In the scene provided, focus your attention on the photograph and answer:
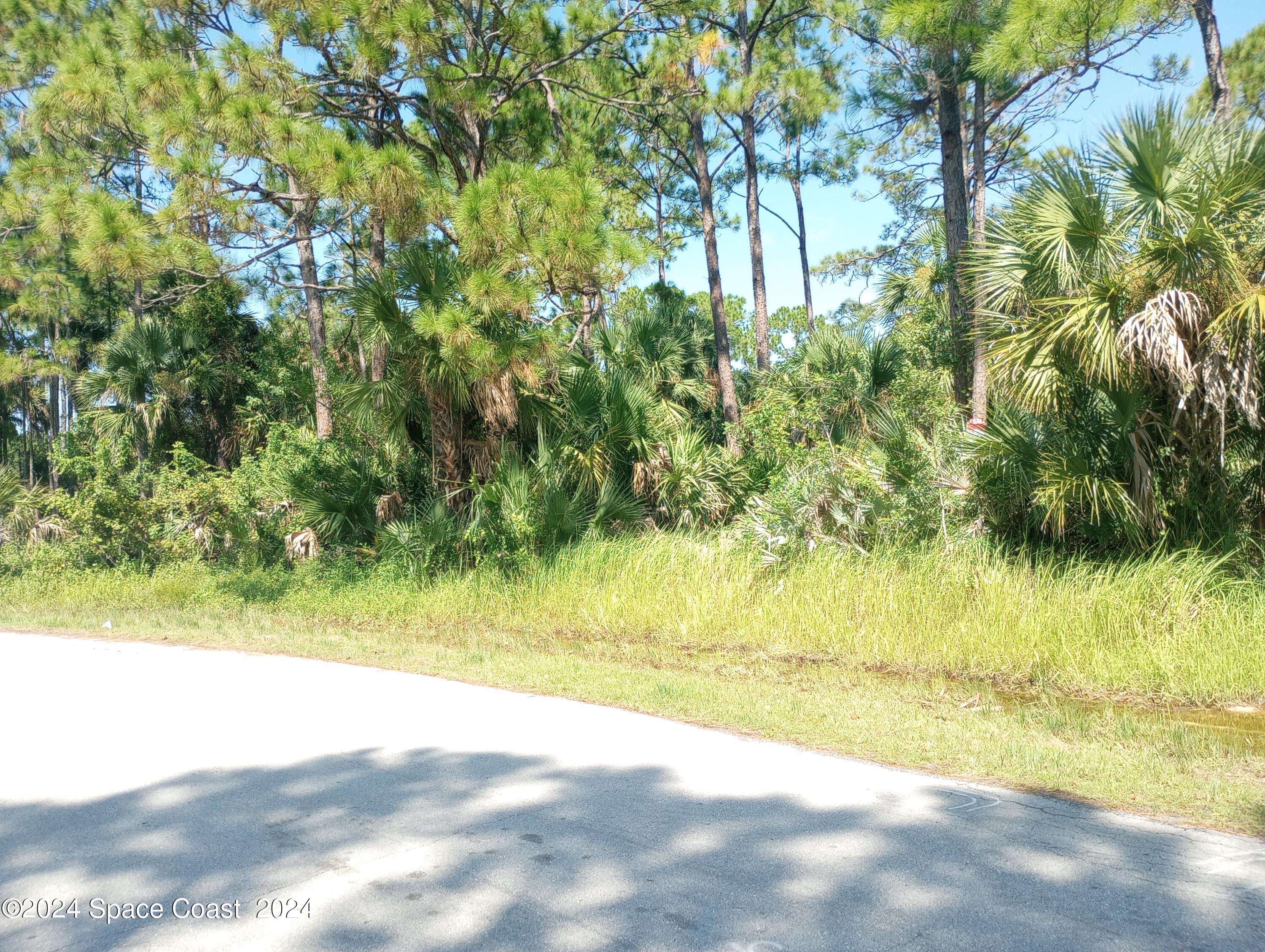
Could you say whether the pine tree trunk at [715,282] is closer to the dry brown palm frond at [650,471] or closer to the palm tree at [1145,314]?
the dry brown palm frond at [650,471]

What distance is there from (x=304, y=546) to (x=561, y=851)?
13.1 metres

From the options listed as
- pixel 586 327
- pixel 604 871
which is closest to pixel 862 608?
pixel 604 871

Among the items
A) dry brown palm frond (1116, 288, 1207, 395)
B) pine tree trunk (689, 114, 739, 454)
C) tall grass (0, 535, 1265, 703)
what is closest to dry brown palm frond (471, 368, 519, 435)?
tall grass (0, 535, 1265, 703)

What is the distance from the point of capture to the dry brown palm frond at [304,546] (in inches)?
638

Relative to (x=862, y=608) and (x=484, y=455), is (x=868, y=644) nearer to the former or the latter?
(x=862, y=608)

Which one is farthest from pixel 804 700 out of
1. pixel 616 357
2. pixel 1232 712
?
pixel 616 357

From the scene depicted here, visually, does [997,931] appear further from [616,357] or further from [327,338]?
[327,338]

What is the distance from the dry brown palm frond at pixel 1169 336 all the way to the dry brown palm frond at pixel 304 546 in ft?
40.9

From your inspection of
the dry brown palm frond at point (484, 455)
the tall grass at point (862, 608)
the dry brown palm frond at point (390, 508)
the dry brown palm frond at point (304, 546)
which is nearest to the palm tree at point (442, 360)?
the dry brown palm frond at point (484, 455)

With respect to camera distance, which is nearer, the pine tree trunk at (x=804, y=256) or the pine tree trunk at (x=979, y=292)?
the pine tree trunk at (x=979, y=292)

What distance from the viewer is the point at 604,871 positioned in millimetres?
4121

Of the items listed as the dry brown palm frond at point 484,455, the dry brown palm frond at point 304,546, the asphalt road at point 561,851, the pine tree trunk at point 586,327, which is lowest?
the asphalt road at point 561,851

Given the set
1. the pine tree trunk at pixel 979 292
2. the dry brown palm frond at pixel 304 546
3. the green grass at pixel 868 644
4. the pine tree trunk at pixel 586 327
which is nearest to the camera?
the green grass at pixel 868 644

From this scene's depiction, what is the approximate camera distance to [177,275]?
21.1 meters
